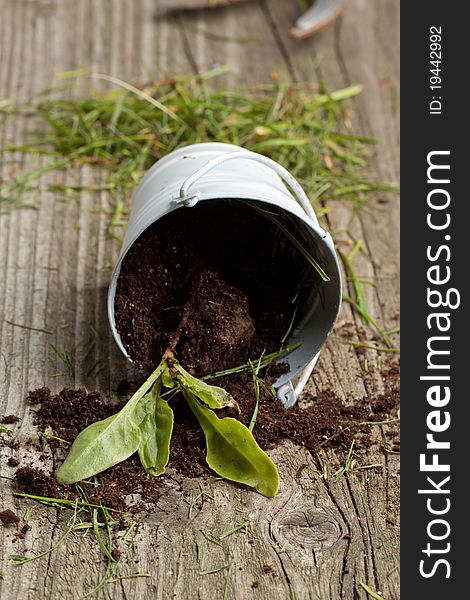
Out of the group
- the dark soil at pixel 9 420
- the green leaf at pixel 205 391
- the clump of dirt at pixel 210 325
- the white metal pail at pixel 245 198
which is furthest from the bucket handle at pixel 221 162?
the dark soil at pixel 9 420

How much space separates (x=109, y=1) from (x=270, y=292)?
2022 mm

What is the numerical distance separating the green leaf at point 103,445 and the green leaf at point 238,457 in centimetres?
17

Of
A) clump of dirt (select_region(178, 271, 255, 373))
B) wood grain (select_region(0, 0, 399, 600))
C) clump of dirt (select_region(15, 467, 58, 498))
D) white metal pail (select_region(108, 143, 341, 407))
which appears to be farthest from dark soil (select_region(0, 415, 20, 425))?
clump of dirt (select_region(178, 271, 255, 373))

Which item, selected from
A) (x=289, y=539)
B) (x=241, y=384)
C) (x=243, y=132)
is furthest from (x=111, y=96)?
(x=289, y=539)

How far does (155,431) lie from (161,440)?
0.10 feet

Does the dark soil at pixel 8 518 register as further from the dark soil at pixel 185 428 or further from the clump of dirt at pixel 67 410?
the clump of dirt at pixel 67 410

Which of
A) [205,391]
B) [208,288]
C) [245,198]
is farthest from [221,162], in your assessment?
[205,391]

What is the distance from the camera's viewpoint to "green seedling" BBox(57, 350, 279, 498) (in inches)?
79.9

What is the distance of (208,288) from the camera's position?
228cm

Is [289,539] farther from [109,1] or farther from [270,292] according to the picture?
[109,1]

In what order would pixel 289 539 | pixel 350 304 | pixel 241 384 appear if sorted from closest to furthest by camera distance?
pixel 289 539, pixel 241 384, pixel 350 304

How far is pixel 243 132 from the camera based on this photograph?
3234mm

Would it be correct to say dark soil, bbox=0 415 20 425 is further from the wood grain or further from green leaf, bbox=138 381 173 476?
green leaf, bbox=138 381 173 476

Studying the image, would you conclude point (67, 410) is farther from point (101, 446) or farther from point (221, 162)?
point (221, 162)
